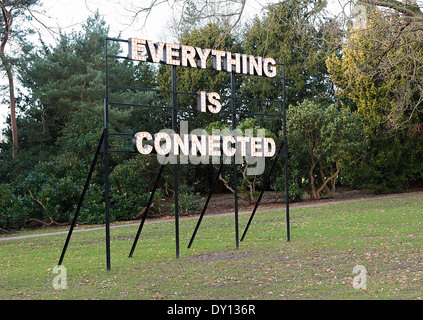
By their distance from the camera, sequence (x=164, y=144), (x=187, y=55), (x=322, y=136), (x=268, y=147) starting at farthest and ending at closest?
(x=322, y=136), (x=268, y=147), (x=187, y=55), (x=164, y=144)

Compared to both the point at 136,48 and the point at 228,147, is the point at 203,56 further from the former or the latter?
the point at 228,147

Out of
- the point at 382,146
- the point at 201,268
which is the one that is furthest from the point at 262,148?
the point at 382,146

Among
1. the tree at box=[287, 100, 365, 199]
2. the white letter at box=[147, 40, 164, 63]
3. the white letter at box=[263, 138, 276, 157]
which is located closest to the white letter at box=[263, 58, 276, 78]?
the white letter at box=[263, 138, 276, 157]

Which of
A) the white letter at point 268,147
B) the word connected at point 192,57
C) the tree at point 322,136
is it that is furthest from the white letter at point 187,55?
the tree at point 322,136

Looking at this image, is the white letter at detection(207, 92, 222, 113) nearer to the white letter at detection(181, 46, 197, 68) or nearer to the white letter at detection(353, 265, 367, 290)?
the white letter at detection(181, 46, 197, 68)

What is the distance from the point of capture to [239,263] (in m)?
8.65

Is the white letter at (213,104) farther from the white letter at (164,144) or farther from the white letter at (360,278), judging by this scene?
the white letter at (360,278)

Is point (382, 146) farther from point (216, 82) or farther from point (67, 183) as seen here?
point (67, 183)

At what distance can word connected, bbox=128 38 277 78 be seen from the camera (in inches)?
346

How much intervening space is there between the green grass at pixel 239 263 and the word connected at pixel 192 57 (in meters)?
4.04

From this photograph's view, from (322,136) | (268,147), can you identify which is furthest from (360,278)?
(322,136)

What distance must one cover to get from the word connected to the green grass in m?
4.04

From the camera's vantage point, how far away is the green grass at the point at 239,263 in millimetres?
6551

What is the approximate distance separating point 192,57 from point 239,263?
169 inches
